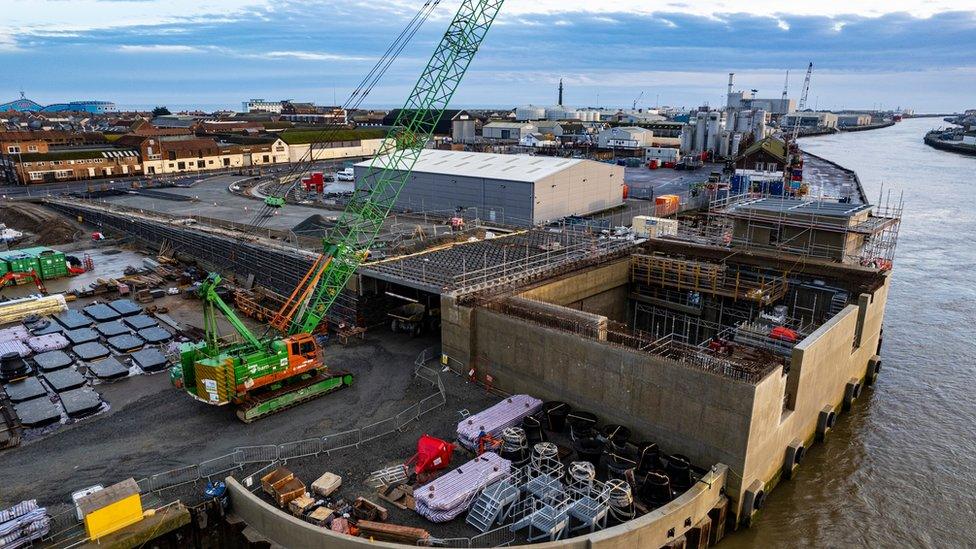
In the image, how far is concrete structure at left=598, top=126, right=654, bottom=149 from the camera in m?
130

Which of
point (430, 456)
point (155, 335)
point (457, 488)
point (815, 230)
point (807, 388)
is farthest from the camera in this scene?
point (815, 230)

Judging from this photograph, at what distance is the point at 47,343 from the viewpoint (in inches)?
1178

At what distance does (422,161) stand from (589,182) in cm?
1867

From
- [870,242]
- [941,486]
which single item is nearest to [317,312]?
[941,486]

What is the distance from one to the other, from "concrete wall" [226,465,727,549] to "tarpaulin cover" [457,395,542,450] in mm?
5433

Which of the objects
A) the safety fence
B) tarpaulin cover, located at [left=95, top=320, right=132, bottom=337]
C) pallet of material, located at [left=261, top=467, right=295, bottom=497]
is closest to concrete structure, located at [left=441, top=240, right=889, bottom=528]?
the safety fence

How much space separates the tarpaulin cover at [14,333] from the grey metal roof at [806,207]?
131 ft

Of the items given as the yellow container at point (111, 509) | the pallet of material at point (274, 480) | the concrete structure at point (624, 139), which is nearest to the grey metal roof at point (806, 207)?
the pallet of material at point (274, 480)

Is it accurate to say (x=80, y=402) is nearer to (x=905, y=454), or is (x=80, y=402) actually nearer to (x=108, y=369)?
(x=108, y=369)

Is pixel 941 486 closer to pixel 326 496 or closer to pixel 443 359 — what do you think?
pixel 443 359

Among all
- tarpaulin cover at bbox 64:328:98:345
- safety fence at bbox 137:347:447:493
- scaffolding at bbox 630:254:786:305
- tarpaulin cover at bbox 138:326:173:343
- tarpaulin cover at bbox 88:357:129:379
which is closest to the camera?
safety fence at bbox 137:347:447:493

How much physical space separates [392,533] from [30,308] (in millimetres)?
30416

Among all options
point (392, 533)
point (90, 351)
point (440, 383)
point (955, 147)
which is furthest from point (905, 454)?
point (955, 147)

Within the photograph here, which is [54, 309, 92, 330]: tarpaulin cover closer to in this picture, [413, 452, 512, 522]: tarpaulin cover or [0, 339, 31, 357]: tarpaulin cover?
[0, 339, 31, 357]: tarpaulin cover
